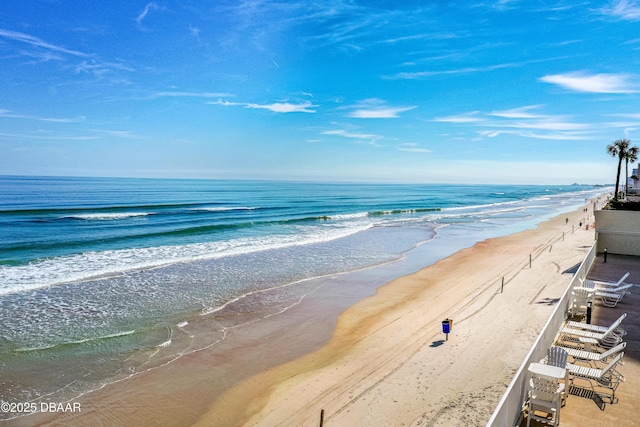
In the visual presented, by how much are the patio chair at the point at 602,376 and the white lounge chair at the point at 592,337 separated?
1614mm

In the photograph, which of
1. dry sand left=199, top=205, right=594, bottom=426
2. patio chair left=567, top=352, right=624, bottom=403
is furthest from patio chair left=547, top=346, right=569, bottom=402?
dry sand left=199, top=205, right=594, bottom=426

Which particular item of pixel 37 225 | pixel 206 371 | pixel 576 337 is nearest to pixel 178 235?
pixel 37 225

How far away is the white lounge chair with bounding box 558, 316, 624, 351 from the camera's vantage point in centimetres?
941

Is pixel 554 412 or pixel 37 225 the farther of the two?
pixel 37 225

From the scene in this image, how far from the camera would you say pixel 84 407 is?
27.7 ft

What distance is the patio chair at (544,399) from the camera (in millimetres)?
6414

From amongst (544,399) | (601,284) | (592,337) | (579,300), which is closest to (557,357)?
(544,399)

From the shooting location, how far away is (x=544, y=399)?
259 inches

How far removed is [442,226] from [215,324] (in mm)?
31797

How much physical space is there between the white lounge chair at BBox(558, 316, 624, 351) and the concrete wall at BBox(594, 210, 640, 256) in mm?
11360

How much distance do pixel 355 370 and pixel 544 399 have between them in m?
4.22

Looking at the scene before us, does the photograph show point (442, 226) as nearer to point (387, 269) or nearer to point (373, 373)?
point (387, 269)

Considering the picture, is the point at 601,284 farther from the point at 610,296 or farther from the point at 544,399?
the point at 544,399

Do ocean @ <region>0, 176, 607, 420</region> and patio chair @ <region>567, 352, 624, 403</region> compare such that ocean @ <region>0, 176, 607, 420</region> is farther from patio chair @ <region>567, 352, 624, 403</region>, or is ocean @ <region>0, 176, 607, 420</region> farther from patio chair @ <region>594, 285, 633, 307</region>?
patio chair @ <region>594, 285, 633, 307</region>
